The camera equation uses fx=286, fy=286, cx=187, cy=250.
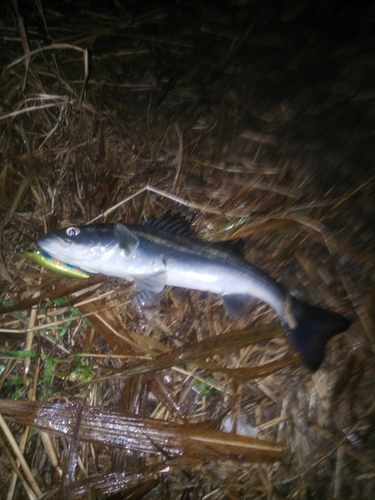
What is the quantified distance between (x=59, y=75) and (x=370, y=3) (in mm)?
3010

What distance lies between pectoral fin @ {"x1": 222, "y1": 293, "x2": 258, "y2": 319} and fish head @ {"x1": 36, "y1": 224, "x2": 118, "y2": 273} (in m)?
1.05

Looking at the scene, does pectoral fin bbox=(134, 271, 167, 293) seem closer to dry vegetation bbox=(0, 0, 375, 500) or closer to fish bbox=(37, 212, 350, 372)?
fish bbox=(37, 212, 350, 372)

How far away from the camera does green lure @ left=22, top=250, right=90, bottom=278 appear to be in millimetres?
2445

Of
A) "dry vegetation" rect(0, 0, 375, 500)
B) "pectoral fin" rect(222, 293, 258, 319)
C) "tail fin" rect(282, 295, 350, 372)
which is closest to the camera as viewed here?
"tail fin" rect(282, 295, 350, 372)

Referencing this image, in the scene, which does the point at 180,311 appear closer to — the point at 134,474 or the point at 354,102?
the point at 134,474

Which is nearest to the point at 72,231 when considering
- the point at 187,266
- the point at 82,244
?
the point at 82,244

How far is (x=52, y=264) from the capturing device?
8.11 ft

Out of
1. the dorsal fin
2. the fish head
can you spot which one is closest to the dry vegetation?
the dorsal fin

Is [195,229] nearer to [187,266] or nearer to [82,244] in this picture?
[187,266]

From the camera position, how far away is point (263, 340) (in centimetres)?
243

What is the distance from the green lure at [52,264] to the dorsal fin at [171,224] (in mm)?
744

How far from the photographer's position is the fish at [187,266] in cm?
223

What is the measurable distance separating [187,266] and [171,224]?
0.39 meters

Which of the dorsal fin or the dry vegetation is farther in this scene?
the dorsal fin
